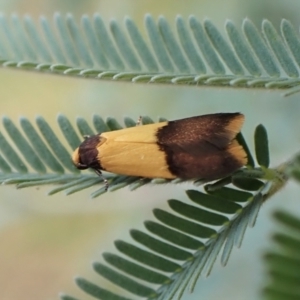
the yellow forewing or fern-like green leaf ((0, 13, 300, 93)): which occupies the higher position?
fern-like green leaf ((0, 13, 300, 93))

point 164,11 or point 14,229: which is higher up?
point 164,11

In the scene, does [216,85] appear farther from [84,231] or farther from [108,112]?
[84,231]

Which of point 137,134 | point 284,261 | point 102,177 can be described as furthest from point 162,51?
point 284,261

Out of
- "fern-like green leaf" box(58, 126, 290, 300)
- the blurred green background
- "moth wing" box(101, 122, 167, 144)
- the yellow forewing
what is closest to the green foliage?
"fern-like green leaf" box(58, 126, 290, 300)

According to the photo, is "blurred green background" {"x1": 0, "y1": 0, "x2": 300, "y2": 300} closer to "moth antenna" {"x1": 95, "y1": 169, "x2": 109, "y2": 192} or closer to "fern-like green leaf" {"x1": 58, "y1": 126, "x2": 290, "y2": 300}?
"moth antenna" {"x1": 95, "y1": 169, "x2": 109, "y2": 192}

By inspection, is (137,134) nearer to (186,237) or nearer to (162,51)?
(162,51)

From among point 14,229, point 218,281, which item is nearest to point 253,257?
point 218,281
